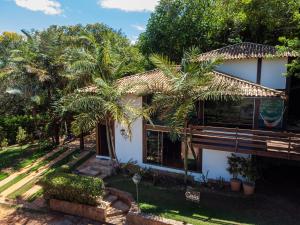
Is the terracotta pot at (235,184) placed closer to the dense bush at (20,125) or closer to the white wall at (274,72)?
the white wall at (274,72)

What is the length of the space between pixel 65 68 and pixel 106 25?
24.3 m

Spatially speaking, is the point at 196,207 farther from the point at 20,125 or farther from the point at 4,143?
the point at 20,125

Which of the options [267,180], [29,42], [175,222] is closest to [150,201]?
[175,222]

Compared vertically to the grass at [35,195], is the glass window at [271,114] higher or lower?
higher

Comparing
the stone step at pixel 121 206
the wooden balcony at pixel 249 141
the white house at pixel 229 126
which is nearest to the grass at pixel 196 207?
the stone step at pixel 121 206

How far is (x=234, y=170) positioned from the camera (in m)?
13.7

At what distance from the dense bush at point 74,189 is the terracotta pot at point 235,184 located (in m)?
6.70

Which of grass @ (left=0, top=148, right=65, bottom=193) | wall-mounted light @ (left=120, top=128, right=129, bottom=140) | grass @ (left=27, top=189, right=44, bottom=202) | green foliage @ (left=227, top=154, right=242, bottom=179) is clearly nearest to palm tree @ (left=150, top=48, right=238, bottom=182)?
green foliage @ (left=227, top=154, right=242, bottom=179)

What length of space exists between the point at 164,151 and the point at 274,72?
8.49 metres

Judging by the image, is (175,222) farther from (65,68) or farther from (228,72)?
(65,68)

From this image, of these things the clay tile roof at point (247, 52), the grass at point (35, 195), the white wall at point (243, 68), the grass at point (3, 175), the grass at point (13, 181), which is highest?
the clay tile roof at point (247, 52)

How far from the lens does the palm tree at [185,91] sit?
12.2 m

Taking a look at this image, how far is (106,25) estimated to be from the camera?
137ft

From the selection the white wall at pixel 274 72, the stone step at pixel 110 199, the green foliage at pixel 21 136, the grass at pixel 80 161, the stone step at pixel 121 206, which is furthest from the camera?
the green foliage at pixel 21 136
